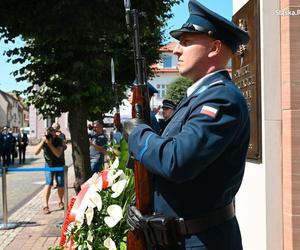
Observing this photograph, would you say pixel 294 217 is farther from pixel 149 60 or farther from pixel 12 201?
pixel 149 60

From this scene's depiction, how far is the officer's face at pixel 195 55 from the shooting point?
217 centimetres

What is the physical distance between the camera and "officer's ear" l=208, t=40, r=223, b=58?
2.17 metres

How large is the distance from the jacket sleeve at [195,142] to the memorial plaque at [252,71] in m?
1.80

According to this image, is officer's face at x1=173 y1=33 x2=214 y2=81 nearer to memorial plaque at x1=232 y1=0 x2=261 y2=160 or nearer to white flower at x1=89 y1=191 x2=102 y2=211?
white flower at x1=89 y1=191 x2=102 y2=211

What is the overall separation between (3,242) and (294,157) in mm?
5077

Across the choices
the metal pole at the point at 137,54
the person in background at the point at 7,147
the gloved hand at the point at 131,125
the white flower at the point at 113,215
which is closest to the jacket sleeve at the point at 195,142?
the gloved hand at the point at 131,125

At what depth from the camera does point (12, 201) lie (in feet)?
38.6

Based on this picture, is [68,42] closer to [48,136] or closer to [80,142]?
[80,142]

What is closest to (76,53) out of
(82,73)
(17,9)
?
(82,73)

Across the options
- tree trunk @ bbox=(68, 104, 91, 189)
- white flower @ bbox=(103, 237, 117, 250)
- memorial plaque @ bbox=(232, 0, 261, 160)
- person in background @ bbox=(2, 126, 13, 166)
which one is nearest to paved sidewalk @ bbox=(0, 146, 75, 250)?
tree trunk @ bbox=(68, 104, 91, 189)

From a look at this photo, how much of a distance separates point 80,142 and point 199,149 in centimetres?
740

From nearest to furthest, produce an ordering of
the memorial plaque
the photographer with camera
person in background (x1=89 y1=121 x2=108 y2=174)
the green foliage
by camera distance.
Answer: the memorial plaque, the green foliage, the photographer with camera, person in background (x1=89 y1=121 x2=108 y2=174)

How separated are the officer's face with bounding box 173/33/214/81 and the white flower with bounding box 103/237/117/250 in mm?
1276

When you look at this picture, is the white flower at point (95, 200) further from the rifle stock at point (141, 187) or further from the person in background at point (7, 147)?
the person in background at point (7, 147)
